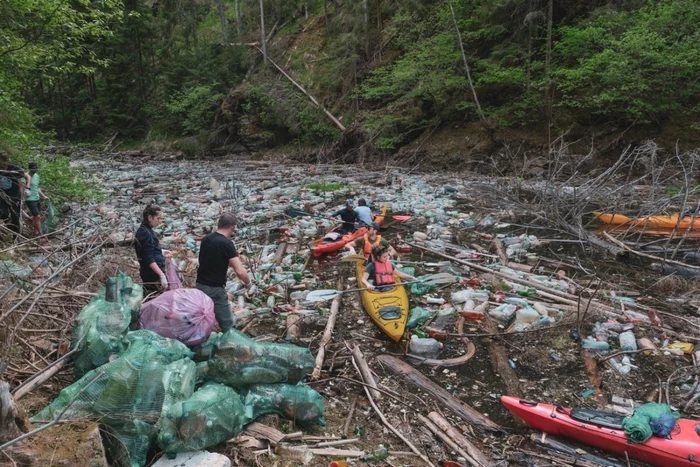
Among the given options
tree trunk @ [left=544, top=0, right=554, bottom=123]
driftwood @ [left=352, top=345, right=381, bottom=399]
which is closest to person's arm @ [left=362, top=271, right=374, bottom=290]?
driftwood @ [left=352, top=345, right=381, bottom=399]

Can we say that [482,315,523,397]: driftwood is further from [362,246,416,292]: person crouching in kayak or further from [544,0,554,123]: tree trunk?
[544,0,554,123]: tree trunk

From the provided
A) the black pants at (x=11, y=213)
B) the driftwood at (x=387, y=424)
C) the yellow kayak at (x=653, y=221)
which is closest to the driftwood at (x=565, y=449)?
the driftwood at (x=387, y=424)

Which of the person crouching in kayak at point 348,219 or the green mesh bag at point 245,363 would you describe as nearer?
the green mesh bag at point 245,363

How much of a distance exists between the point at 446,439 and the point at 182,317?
2.48 metres

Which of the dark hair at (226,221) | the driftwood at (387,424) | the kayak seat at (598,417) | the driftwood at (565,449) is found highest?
the dark hair at (226,221)

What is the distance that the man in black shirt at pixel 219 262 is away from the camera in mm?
4293

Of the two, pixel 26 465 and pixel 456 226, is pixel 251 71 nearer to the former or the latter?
pixel 456 226

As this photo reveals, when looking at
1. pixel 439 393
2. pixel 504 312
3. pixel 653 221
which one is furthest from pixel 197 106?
pixel 439 393

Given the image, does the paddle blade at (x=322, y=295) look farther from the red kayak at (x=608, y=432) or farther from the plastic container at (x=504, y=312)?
the red kayak at (x=608, y=432)

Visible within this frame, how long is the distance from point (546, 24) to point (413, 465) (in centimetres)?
1848

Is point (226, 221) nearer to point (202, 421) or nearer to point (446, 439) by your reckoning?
point (202, 421)

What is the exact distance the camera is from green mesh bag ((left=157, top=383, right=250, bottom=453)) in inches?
108

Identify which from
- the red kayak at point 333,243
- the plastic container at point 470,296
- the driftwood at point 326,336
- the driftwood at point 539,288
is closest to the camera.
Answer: the driftwood at point 326,336

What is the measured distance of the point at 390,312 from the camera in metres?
5.70
